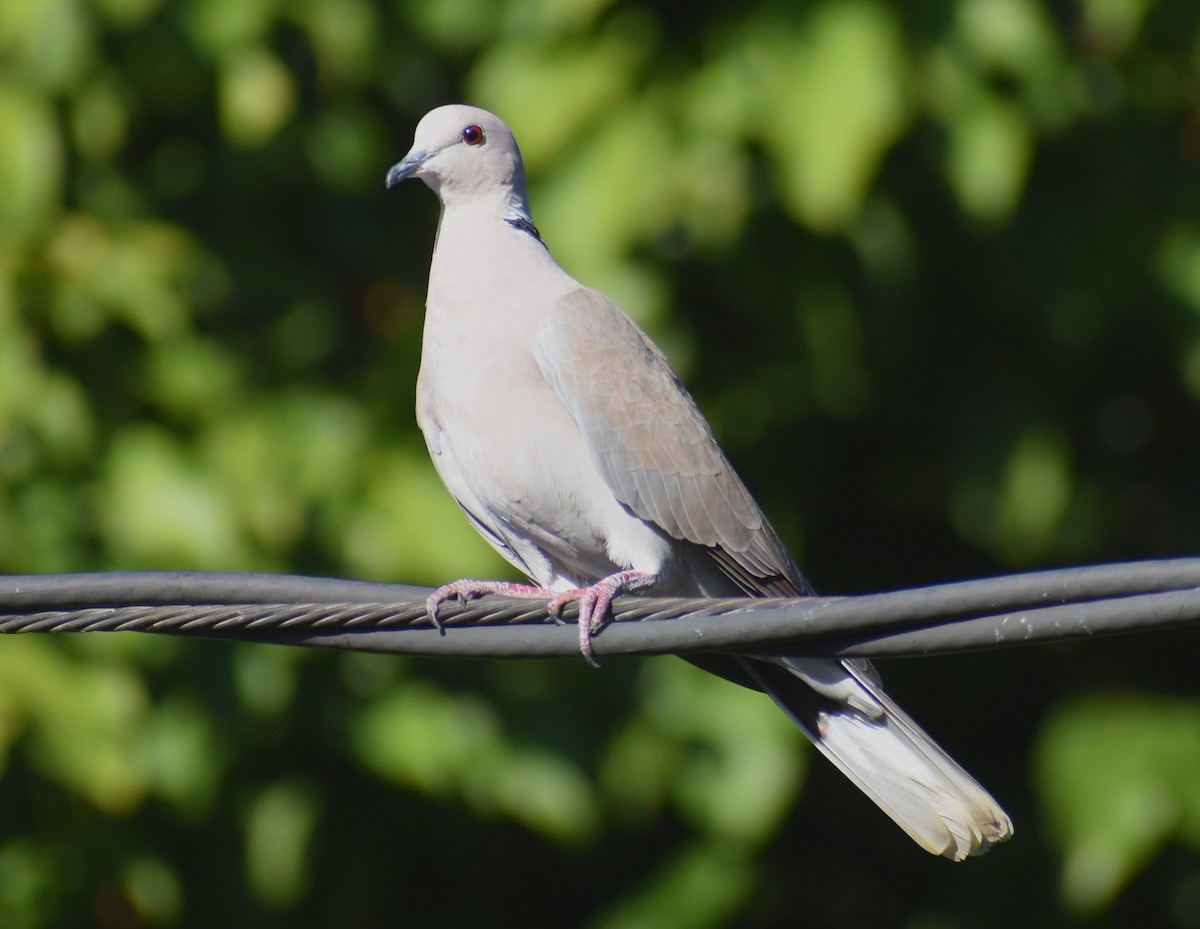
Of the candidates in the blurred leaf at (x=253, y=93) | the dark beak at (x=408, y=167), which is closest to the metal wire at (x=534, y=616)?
the dark beak at (x=408, y=167)

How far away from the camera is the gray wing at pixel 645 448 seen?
2994mm

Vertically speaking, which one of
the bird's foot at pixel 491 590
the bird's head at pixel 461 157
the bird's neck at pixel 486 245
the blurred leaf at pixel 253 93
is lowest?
the bird's foot at pixel 491 590

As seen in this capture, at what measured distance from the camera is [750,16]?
3.62 metres

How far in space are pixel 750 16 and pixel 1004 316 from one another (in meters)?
1.19

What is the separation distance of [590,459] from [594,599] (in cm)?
50

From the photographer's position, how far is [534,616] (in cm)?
220

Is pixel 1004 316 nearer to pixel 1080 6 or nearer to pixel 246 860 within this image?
pixel 1080 6

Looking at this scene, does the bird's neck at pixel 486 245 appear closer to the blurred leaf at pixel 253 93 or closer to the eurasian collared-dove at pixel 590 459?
the eurasian collared-dove at pixel 590 459

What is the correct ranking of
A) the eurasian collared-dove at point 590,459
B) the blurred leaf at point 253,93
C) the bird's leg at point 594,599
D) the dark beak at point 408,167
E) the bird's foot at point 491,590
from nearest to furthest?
the bird's leg at point 594,599 < the bird's foot at point 491,590 < the eurasian collared-dove at point 590,459 < the dark beak at point 408,167 < the blurred leaf at point 253,93

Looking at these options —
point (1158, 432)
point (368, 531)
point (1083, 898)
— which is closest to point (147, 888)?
point (368, 531)

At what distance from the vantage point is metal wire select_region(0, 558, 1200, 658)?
1888mm

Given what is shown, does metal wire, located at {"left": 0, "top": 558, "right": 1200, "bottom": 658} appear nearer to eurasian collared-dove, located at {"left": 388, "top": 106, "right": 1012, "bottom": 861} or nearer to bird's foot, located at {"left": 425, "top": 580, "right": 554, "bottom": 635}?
bird's foot, located at {"left": 425, "top": 580, "right": 554, "bottom": 635}

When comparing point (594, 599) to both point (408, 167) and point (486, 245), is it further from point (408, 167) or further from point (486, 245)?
point (408, 167)

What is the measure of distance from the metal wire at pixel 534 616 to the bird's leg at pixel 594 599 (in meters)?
0.03
